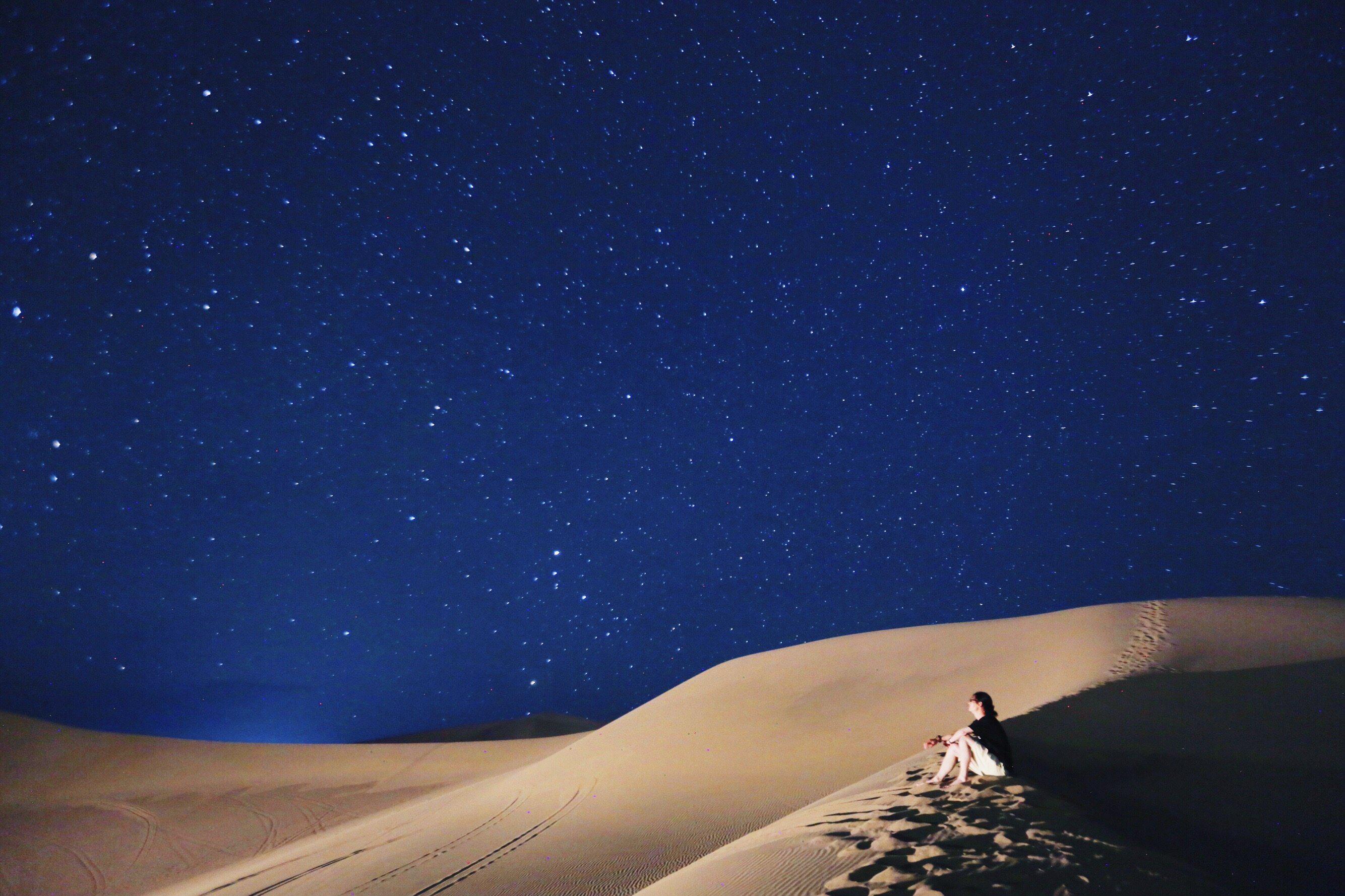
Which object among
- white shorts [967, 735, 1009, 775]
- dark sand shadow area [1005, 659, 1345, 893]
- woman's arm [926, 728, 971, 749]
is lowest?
dark sand shadow area [1005, 659, 1345, 893]

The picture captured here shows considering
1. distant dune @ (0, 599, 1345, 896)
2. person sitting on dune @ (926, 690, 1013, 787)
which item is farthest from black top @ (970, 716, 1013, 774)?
distant dune @ (0, 599, 1345, 896)

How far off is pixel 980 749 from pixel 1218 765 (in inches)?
93.9

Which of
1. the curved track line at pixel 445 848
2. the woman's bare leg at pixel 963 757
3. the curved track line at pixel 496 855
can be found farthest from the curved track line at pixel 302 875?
the woman's bare leg at pixel 963 757

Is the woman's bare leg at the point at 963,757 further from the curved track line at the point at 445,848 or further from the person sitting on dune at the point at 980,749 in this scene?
the curved track line at the point at 445,848

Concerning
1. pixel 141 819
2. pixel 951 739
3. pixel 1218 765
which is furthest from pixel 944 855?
pixel 141 819

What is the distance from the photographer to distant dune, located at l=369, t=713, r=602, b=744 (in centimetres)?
3747

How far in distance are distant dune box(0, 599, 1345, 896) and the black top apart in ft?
0.79

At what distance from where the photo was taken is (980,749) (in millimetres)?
5336

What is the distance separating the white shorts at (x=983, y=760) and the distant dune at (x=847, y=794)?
171 mm

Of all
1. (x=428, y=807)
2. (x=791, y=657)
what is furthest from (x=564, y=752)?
(x=791, y=657)

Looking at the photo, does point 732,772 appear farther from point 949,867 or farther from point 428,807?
point 949,867

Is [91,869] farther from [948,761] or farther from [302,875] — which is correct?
[948,761]

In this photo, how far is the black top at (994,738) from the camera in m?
5.37

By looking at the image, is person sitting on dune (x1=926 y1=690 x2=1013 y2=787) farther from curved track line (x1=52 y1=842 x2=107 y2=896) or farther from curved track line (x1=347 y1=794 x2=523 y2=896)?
curved track line (x1=52 y1=842 x2=107 y2=896)
